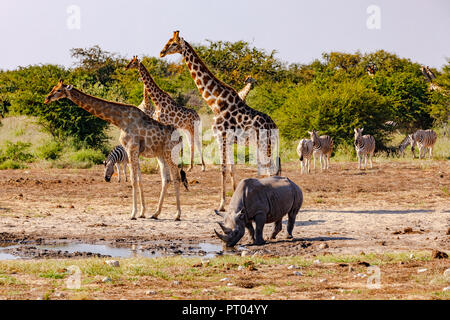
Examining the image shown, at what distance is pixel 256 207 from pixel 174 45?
5952 mm

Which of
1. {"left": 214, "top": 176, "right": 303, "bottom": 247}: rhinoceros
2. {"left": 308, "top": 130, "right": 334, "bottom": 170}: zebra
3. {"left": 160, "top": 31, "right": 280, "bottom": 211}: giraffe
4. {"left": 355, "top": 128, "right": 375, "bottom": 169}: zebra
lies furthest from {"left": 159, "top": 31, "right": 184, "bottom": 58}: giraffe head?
{"left": 355, "top": 128, "right": 375, "bottom": 169}: zebra

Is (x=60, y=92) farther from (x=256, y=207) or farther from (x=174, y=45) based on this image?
(x=256, y=207)

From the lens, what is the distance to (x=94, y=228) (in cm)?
1153

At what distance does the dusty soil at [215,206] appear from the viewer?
1027 centimetres

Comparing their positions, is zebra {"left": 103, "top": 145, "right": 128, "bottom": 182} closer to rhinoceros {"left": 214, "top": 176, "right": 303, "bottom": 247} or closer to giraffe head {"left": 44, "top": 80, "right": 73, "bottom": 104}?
giraffe head {"left": 44, "top": 80, "right": 73, "bottom": 104}

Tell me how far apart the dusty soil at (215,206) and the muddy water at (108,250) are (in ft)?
1.10

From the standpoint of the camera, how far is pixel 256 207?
31.3ft

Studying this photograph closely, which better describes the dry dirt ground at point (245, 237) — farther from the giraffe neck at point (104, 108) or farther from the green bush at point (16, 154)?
the green bush at point (16, 154)

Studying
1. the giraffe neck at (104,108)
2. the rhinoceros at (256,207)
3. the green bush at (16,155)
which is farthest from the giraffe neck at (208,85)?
the green bush at (16,155)

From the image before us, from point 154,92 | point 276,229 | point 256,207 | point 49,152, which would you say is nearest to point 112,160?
point 154,92

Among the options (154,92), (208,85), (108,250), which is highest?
(154,92)

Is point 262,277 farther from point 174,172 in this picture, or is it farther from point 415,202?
point 415,202
